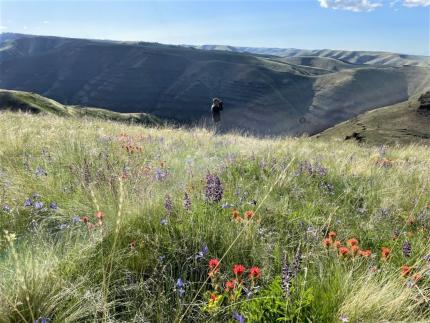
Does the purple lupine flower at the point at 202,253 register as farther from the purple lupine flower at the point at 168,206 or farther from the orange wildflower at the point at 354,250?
the orange wildflower at the point at 354,250

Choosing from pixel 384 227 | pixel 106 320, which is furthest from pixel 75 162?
pixel 384 227

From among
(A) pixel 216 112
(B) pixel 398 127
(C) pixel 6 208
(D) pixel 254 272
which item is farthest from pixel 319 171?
(B) pixel 398 127

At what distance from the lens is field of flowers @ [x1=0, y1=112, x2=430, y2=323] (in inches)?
86.0

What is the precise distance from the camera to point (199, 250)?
2.98 metres

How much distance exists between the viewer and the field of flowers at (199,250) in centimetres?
218

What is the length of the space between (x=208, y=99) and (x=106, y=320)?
649 feet

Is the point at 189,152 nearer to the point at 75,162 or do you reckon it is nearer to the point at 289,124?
the point at 75,162

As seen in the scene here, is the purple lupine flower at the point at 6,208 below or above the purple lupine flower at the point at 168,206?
below

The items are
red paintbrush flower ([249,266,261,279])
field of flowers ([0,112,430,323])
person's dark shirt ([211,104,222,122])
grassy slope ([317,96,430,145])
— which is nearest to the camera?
field of flowers ([0,112,430,323])

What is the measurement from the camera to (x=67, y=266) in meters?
2.45

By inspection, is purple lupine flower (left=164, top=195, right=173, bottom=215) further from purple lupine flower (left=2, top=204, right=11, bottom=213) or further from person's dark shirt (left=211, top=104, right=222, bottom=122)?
person's dark shirt (left=211, top=104, right=222, bottom=122)

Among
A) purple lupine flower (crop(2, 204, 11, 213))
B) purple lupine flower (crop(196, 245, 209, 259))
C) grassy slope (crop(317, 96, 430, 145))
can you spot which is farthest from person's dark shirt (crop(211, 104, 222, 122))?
grassy slope (crop(317, 96, 430, 145))

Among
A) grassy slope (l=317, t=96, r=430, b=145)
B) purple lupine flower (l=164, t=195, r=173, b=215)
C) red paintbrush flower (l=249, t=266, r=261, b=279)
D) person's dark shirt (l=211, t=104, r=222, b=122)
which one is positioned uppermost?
purple lupine flower (l=164, t=195, r=173, b=215)

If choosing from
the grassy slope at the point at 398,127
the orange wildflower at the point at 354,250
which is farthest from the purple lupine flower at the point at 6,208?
the grassy slope at the point at 398,127
